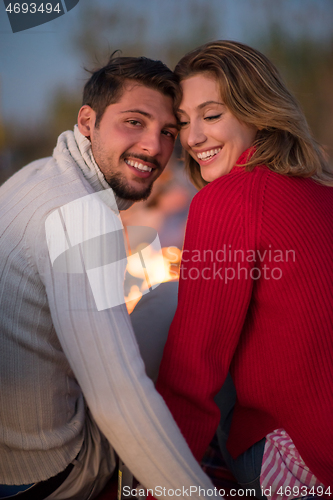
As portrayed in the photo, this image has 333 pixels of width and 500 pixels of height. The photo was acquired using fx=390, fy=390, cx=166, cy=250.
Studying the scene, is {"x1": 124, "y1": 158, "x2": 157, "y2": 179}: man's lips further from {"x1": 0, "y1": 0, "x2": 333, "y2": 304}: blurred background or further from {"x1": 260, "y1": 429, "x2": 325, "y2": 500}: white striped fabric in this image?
{"x1": 260, "y1": 429, "x2": 325, "y2": 500}: white striped fabric

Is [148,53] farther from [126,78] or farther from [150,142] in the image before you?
[150,142]

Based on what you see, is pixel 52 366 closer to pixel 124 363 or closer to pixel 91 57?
pixel 124 363

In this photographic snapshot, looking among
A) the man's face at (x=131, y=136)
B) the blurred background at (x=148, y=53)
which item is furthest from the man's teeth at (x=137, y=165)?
the blurred background at (x=148, y=53)

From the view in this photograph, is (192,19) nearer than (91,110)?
No

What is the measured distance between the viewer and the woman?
0.83 metres

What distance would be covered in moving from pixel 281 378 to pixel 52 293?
1.76ft

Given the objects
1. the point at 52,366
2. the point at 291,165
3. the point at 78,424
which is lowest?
the point at 78,424

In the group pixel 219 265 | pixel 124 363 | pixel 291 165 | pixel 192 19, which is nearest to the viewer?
pixel 124 363

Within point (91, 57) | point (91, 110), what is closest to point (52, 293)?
point (91, 110)

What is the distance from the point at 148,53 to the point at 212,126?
179cm

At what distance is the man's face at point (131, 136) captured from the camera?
118 cm

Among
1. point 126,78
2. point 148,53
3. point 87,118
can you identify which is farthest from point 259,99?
point 148,53

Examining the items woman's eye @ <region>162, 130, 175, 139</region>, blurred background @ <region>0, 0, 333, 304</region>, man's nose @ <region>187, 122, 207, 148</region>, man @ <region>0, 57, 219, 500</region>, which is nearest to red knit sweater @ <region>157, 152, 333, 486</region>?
man @ <region>0, 57, 219, 500</region>

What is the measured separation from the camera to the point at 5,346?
766 mm
